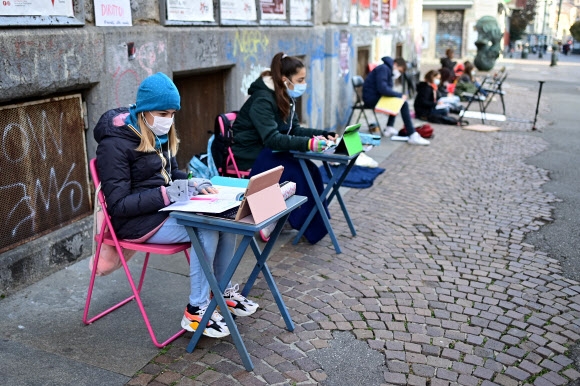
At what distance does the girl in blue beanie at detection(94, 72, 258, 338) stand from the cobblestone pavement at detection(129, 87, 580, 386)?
1.33 ft

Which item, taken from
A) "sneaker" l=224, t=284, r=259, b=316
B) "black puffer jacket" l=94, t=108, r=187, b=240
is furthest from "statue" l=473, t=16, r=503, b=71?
"black puffer jacket" l=94, t=108, r=187, b=240

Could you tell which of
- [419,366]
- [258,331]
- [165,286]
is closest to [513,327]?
[419,366]

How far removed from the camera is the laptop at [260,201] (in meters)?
3.03

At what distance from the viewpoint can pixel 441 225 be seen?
601 centimetres

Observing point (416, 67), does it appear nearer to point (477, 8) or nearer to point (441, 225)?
point (441, 225)

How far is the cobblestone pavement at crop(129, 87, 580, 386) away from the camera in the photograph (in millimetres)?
3375

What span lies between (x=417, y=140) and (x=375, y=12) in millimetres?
4425

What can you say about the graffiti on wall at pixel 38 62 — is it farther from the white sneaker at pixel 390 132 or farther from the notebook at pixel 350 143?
the white sneaker at pixel 390 132

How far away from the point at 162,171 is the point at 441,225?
10.9ft

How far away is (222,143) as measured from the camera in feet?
18.2

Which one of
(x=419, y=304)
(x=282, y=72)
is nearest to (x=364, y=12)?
(x=282, y=72)

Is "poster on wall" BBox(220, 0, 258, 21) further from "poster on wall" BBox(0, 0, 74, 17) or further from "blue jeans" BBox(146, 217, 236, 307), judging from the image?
"blue jeans" BBox(146, 217, 236, 307)

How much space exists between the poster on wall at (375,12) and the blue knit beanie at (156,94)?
1061 centimetres

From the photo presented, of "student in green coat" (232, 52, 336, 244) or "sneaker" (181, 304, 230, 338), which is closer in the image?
"sneaker" (181, 304, 230, 338)
